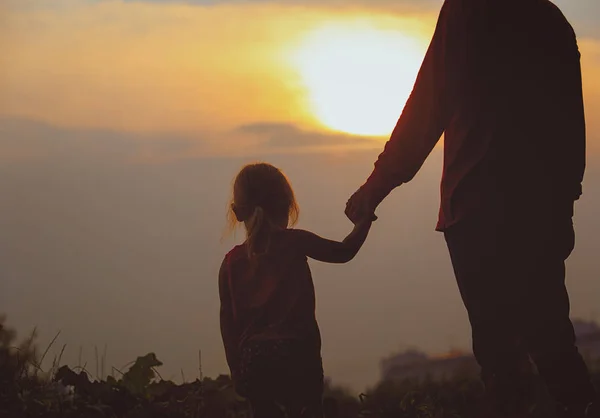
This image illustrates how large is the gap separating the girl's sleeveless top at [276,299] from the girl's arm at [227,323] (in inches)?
1.5

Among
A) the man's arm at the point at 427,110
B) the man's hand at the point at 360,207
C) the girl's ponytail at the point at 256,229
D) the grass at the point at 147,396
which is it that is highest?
the man's arm at the point at 427,110

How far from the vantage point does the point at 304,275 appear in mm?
5477

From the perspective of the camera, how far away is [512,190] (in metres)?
5.14

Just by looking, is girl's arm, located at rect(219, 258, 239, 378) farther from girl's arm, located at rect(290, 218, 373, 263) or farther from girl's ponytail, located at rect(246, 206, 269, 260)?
girl's arm, located at rect(290, 218, 373, 263)

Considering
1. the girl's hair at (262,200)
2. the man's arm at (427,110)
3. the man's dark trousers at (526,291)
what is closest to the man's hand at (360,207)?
the man's arm at (427,110)

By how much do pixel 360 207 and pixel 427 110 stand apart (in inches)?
26.9

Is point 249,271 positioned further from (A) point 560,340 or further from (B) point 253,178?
(A) point 560,340

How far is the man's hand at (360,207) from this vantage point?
5.75 meters

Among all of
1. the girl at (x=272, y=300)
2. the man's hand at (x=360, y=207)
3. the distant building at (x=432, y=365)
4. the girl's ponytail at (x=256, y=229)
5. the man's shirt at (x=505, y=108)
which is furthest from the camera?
the distant building at (x=432, y=365)

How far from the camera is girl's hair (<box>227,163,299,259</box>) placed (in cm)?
550

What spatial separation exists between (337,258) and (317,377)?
0.59 m

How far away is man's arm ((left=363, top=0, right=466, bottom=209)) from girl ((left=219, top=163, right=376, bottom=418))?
417 millimetres

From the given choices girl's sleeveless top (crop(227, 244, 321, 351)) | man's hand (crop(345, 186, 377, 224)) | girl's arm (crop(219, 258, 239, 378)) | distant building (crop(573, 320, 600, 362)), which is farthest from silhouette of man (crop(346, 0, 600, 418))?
distant building (crop(573, 320, 600, 362))

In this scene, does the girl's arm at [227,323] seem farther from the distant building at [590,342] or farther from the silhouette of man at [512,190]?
the distant building at [590,342]
